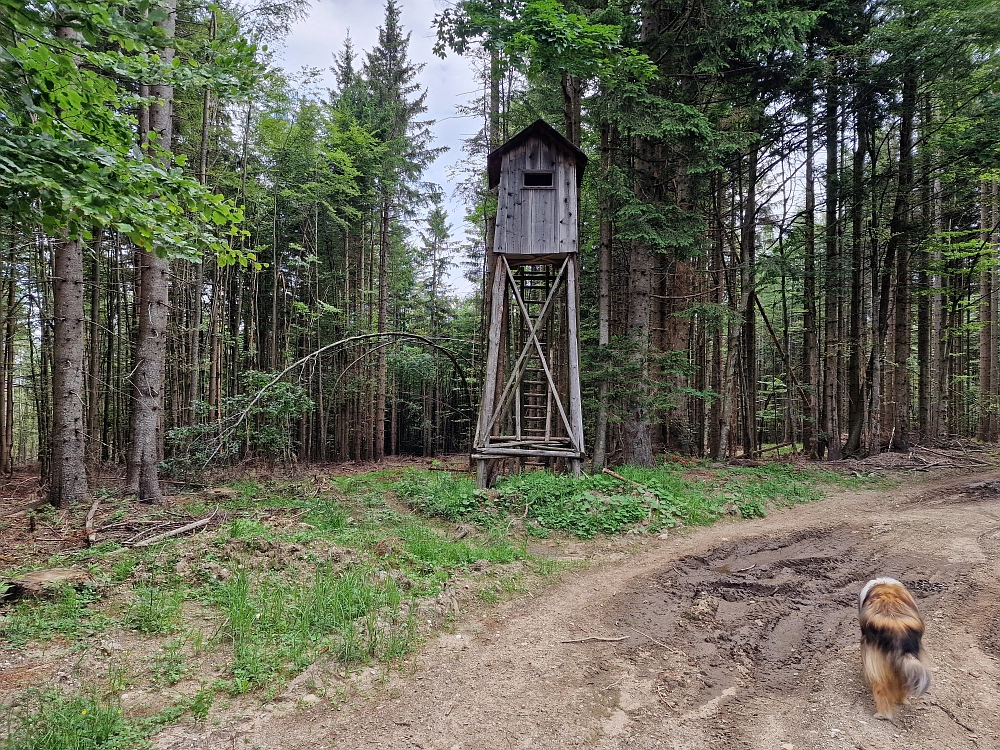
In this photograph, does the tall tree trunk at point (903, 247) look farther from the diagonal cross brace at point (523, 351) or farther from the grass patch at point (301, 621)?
the grass patch at point (301, 621)

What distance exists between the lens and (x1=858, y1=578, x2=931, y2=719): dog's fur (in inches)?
116

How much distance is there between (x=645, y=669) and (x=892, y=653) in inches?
65.2

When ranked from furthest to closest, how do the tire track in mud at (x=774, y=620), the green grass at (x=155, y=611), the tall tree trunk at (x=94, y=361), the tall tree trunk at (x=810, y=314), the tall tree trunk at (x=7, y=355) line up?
the tall tree trunk at (x=810, y=314) < the tall tree trunk at (x=7, y=355) < the tall tree trunk at (x=94, y=361) < the green grass at (x=155, y=611) < the tire track in mud at (x=774, y=620)

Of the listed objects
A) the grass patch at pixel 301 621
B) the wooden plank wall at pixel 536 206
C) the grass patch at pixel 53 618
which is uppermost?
the wooden plank wall at pixel 536 206

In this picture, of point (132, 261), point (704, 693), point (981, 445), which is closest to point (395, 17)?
point (132, 261)

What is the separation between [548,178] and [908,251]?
1068 centimetres

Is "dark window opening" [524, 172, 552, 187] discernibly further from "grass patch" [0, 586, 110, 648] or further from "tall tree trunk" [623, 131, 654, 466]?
"grass patch" [0, 586, 110, 648]

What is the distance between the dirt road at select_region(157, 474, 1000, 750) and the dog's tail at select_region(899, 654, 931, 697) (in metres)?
0.14

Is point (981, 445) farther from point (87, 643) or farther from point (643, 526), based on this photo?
point (87, 643)

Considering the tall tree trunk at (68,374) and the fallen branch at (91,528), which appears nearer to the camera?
the fallen branch at (91,528)

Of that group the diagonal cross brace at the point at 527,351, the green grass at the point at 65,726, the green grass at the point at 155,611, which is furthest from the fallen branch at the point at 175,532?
the diagonal cross brace at the point at 527,351

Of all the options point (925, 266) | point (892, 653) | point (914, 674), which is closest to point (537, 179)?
point (892, 653)

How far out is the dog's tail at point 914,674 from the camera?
2.94 metres

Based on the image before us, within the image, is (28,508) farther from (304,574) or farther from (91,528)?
(304,574)
